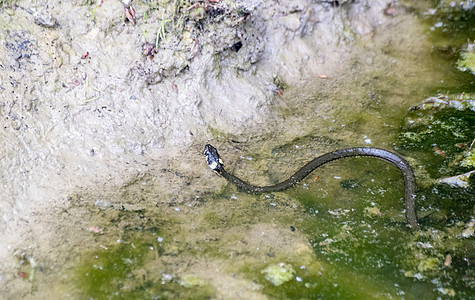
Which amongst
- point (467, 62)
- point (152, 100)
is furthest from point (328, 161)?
point (467, 62)

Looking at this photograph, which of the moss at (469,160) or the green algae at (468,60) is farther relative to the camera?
the green algae at (468,60)

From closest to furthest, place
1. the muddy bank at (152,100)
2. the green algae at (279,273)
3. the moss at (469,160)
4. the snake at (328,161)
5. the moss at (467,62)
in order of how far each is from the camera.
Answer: the green algae at (279,273) → the muddy bank at (152,100) → the snake at (328,161) → the moss at (469,160) → the moss at (467,62)

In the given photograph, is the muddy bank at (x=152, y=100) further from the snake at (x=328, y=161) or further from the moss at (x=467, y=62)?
the moss at (x=467, y=62)

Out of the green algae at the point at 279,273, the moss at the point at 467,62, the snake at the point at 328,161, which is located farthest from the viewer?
the moss at the point at 467,62

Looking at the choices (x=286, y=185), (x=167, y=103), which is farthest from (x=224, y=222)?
(x=167, y=103)

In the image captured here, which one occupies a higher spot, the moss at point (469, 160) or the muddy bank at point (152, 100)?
the muddy bank at point (152, 100)

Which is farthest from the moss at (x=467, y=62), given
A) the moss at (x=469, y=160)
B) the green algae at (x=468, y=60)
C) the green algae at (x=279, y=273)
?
the green algae at (x=279, y=273)

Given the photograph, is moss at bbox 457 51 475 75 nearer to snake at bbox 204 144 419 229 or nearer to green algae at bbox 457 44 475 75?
green algae at bbox 457 44 475 75

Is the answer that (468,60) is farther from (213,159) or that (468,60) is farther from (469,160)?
(213,159)
